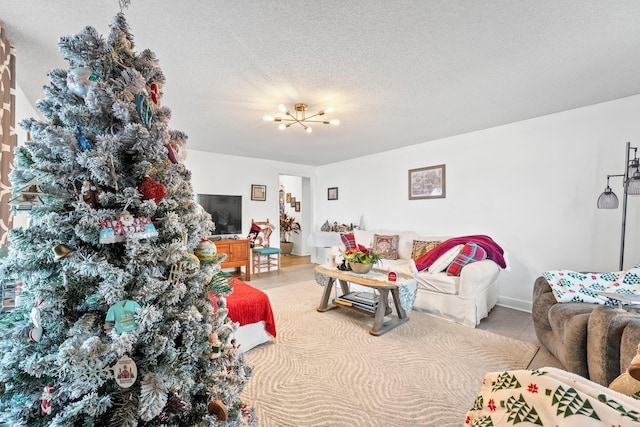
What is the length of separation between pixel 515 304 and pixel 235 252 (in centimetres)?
434

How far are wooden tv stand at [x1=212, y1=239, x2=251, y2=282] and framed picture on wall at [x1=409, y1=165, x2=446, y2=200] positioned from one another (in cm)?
318

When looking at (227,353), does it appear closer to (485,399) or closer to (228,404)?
(228,404)

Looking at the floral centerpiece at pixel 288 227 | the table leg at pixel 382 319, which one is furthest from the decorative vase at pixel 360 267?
the floral centerpiece at pixel 288 227

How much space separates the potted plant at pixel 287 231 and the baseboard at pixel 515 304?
5.15 m

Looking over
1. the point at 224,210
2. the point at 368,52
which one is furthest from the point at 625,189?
the point at 224,210

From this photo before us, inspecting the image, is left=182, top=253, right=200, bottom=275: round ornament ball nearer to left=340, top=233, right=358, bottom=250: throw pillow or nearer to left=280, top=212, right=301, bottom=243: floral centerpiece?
left=340, top=233, right=358, bottom=250: throw pillow

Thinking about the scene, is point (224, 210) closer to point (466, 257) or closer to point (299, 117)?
point (299, 117)

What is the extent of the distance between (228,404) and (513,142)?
4.18 meters

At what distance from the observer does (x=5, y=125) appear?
5.57ft

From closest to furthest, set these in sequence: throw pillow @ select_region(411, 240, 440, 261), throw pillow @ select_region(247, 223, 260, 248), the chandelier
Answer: the chandelier < throw pillow @ select_region(411, 240, 440, 261) < throw pillow @ select_region(247, 223, 260, 248)

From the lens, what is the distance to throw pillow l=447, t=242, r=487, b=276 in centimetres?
295

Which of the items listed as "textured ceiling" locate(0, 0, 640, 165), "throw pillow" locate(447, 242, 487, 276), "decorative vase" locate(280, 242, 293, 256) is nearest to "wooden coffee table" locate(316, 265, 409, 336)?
"throw pillow" locate(447, 242, 487, 276)

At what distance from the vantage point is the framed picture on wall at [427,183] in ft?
13.6

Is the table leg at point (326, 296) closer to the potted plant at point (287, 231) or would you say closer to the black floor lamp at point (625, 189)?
the black floor lamp at point (625, 189)
